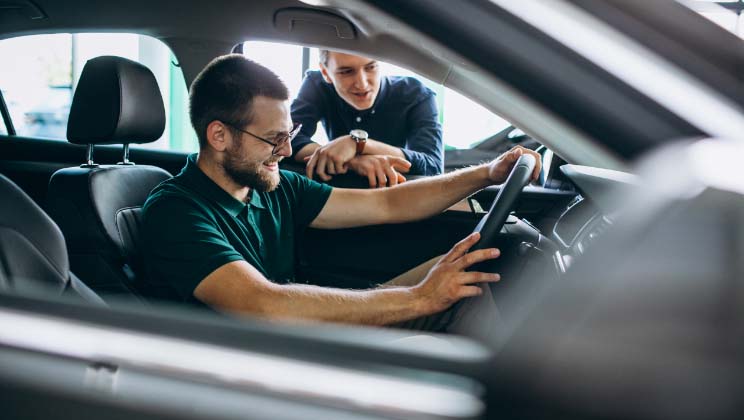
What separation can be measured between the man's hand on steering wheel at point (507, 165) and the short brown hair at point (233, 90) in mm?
623

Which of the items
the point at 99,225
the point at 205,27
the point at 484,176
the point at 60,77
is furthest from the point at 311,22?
the point at 60,77

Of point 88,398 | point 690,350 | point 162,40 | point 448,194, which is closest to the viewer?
point 690,350

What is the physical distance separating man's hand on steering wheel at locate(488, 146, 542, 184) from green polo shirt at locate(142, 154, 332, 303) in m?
0.53

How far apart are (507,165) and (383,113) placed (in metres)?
1.17

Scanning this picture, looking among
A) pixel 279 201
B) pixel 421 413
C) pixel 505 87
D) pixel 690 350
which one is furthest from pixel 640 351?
pixel 279 201

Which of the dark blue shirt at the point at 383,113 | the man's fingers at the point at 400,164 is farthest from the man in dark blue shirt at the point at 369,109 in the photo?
the man's fingers at the point at 400,164

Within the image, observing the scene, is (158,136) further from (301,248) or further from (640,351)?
(640,351)

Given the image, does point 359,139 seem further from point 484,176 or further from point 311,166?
point 484,176

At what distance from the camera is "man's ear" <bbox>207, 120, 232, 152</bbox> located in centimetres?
204

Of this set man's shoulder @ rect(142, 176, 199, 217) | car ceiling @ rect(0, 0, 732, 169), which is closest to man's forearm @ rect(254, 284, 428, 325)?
man's shoulder @ rect(142, 176, 199, 217)

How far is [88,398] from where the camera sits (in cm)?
81

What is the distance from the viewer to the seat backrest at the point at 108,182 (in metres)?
1.84

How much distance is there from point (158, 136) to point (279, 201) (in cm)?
42

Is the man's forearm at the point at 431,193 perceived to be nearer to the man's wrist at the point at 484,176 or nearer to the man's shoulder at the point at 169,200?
the man's wrist at the point at 484,176
